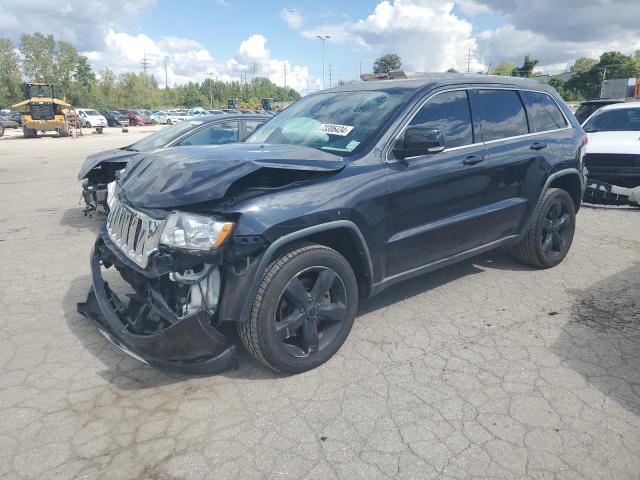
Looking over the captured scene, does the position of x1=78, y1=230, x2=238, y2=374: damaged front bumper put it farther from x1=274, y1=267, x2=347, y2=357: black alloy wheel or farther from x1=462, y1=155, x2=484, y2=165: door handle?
x1=462, y1=155, x2=484, y2=165: door handle

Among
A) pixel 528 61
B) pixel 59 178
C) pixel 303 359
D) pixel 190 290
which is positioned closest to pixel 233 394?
pixel 303 359

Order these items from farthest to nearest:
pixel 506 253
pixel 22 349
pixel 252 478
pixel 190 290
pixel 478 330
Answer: pixel 506 253 < pixel 478 330 < pixel 22 349 < pixel 190 290 < pixel 252 478

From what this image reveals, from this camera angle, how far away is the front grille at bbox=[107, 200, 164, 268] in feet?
9.39

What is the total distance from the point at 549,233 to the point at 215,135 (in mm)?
4622

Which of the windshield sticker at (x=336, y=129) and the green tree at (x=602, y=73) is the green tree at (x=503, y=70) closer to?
the green tree at (x=602, y=73)

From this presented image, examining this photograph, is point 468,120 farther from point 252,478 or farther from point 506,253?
point 252,478

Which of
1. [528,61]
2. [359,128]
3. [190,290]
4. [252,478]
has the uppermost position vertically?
[528,61]

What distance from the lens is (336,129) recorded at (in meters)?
3.71

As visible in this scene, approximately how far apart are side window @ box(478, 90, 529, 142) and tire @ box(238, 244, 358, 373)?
1977 millimetres

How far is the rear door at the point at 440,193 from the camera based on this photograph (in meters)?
3.50

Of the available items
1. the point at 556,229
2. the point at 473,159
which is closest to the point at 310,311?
the point at 473,159

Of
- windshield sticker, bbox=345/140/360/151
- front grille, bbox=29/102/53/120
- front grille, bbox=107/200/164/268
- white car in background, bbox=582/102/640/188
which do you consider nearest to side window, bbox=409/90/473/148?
windshield sticker, bbox=345/140/360/151

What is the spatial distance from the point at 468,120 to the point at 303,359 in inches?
95.1

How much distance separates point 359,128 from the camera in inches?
142
